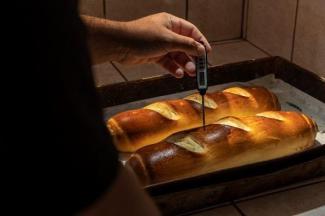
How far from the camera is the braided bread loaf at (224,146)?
34.3 inches

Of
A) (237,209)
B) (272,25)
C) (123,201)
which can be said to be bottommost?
(237,209)

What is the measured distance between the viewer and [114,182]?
352 mm

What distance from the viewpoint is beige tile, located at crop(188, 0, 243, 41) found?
54.9 inches

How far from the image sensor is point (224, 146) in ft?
3.01

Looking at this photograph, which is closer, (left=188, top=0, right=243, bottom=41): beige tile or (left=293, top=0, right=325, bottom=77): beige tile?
(left=293, top=0, right=325, bottom=77): beige tile

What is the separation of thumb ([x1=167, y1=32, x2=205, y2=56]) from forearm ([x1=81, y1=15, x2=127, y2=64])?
87 mm

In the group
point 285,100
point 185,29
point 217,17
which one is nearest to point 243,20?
point 217,17

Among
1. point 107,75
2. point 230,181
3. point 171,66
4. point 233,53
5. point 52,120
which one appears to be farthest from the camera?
point 233,53

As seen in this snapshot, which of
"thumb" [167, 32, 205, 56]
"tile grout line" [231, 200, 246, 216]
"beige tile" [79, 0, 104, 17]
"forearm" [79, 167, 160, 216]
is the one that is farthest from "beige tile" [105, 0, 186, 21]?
"forearm" [79, 167, 160, 216]

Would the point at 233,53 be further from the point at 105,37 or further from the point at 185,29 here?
the point at 105,37

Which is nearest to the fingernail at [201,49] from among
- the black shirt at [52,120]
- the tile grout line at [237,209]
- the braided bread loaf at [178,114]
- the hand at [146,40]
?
the hand at [146,40]

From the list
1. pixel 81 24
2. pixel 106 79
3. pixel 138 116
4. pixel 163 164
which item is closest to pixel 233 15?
pixel 106 79

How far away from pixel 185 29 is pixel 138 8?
36 cm

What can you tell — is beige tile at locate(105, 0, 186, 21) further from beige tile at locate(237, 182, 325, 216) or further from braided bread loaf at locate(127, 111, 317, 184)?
beige tile at locate(237, 182, 325, 216)
